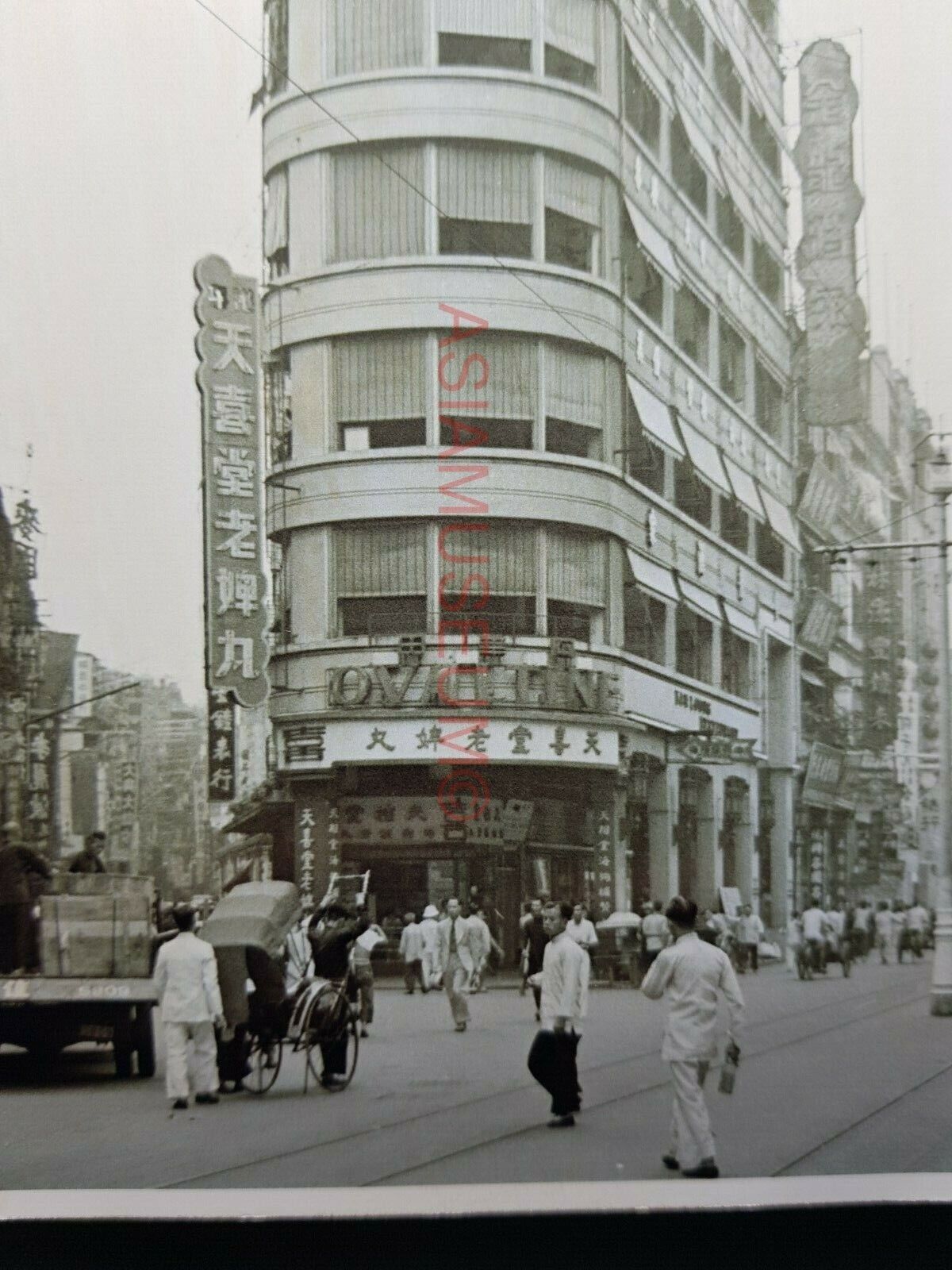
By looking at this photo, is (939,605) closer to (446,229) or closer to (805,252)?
(805,252)

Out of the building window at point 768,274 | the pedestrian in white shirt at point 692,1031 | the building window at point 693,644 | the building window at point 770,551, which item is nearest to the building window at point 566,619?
the building window at point 693,644

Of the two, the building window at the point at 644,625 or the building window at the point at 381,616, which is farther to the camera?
the building window at the point at 644,625

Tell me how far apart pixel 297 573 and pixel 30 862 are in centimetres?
194

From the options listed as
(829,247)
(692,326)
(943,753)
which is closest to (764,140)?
(829,247)

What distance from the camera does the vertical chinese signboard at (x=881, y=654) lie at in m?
8.66

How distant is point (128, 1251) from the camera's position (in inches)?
291

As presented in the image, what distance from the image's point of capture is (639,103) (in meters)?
8.48

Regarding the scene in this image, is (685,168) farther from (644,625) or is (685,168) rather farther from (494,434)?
(644,625)

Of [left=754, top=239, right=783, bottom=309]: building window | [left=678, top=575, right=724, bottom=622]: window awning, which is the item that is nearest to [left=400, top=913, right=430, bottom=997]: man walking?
[left=678, top=575, right=724, bottom=622]: window awning

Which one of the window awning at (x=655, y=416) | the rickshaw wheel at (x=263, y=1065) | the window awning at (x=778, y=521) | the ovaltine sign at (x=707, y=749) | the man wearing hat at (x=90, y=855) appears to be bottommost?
the rickshaw wheel at (x=263, y=1065)

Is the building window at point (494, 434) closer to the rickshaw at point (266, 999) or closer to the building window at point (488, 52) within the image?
the building window at point (488, 52)

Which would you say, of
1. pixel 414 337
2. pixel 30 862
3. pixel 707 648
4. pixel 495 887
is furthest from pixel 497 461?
pixel 30 862

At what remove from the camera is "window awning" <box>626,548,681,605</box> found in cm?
845

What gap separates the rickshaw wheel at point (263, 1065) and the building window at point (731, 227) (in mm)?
4657
